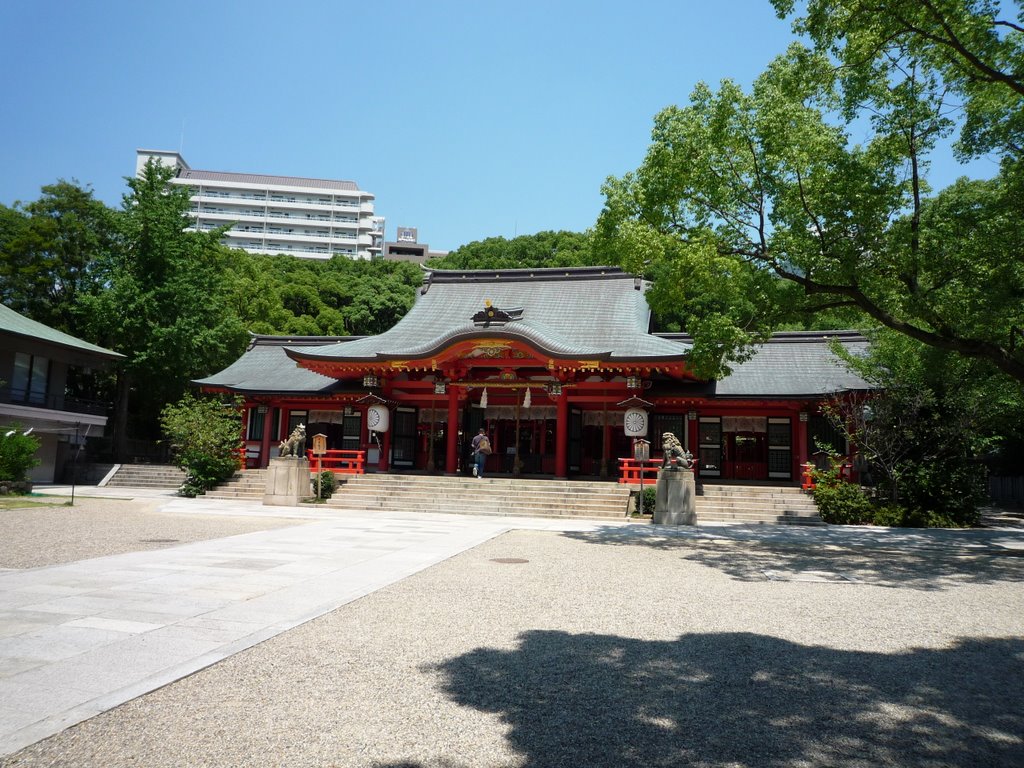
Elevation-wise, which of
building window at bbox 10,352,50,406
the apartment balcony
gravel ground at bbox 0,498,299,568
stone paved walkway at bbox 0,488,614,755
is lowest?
gravel ground at bbox 0,498,299,568

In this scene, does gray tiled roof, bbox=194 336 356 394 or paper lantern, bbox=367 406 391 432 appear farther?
gray tiled roof, bbox=194 336 356 394

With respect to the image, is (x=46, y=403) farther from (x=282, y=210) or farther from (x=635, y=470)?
(x=282, y=210)

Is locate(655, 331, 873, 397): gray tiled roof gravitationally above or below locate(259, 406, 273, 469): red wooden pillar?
above

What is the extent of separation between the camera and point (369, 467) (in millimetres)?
23688

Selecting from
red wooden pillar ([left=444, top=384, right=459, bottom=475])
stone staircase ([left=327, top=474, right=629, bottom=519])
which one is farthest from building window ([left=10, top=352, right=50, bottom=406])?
red wooden pillar ([left=444, top=384, right=459, bottom=475])

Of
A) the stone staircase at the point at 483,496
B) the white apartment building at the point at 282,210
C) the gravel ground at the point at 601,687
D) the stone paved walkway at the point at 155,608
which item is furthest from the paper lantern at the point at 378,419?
the white apartment building at the point at 282,210

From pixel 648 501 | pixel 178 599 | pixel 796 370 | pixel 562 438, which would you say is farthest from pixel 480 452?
pixel 178 599

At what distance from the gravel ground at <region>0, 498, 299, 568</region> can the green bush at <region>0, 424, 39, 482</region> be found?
254 centimetres

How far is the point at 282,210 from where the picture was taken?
9556 cm

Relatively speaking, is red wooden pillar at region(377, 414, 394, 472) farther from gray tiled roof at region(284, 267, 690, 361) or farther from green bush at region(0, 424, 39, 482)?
green bush at region(0, 424, 39, 482)

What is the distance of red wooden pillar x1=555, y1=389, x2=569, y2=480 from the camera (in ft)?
68.9

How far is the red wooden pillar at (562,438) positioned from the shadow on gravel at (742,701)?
603 inches

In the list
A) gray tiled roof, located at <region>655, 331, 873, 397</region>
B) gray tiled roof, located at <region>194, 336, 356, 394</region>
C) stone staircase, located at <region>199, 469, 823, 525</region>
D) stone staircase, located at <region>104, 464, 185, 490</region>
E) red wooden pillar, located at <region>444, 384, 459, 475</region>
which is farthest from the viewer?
stone staircase, located at <region>104, 464, 185, 490</region>

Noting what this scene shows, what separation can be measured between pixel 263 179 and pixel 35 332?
78838mm
